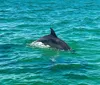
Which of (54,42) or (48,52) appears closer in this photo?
(48,52)

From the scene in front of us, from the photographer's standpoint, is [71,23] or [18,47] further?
[71,23]

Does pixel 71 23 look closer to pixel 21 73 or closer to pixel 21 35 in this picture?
pixel 21 35

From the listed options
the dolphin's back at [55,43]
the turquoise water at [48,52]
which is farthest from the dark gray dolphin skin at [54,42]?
the turquoise water at [48,52]

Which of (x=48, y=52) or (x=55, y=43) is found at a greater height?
(x=55, y=43)

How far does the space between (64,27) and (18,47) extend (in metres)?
8.83

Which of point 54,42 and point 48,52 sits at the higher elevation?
point 54,42

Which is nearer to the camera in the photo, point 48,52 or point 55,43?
point 48,52

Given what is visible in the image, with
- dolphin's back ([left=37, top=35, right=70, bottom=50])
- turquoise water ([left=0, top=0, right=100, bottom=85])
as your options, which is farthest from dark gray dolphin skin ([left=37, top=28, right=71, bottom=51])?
turquoise water ([left=0, top=0, right=100, bottom=85])

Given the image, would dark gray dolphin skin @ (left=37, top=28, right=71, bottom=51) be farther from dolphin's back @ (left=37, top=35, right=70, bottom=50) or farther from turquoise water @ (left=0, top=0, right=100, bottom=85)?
turquoise water @ (left=0, top=0, right=100, bottom=85)

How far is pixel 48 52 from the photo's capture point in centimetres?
2119

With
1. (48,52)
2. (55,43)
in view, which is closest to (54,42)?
(55,43)

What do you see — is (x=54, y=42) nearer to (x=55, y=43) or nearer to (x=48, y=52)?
(x=55, y=43)

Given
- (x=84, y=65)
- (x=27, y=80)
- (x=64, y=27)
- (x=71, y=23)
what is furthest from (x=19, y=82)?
(x=71, y=23)

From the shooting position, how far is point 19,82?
15422 millimetres
